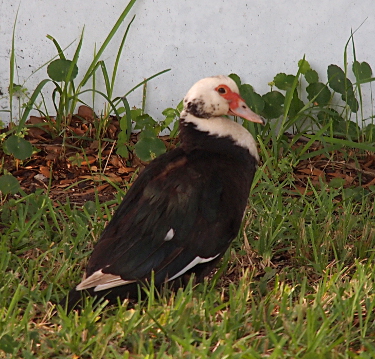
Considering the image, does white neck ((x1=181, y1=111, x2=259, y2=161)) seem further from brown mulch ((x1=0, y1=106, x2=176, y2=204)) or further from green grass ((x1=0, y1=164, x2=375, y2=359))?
brown mulch ((x1=0, y1=106, x2=176, y2=204))

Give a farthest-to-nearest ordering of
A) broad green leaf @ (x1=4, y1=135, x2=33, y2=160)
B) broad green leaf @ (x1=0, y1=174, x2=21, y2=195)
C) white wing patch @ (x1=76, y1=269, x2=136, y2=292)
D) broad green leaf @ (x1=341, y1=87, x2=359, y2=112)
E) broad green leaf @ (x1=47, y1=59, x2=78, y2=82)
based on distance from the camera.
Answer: broad green leaf @ (x1=341, y1=87, x2=359, y2=112)
broad green leaf @ (x1=47, y1=59, x2=78, y2=82)
broad green leaf @ (x1=4, y1=135, x2=33, y2=160)
broad green leaf @ (x1=0, y1=174, x2=21, y2=195)
white wing patch @ (x1=76, y1=269, x2=136, y2=292)

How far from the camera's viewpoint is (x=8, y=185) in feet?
12.3

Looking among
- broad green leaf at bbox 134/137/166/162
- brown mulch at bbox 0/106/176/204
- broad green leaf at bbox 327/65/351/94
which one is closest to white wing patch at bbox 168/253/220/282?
brown mulch at bbox 0/106/176/204

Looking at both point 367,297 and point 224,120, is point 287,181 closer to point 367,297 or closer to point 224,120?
point 224,120

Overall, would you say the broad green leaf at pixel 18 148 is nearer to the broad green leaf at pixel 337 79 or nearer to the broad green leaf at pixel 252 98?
the broad green leaf at pixel 252 98

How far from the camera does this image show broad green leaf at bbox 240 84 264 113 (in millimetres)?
4262

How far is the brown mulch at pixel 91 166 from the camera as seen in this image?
406cm

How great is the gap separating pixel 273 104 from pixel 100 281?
1998 millimetres

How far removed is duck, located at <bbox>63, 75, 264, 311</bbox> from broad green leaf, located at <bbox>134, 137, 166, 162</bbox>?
2.78 ft

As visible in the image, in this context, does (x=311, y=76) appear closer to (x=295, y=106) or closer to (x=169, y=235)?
(x=295, y=106)

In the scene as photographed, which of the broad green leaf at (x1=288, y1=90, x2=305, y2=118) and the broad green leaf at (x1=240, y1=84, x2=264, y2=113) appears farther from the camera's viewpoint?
the broad green leaf at (x1=288, y1=90, x2=305, y2=118)

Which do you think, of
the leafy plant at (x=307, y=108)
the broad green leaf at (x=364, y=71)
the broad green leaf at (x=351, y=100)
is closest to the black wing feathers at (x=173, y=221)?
the leafy plant at (x=307, y=108)

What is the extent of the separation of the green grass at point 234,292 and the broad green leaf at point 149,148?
0.42 meters

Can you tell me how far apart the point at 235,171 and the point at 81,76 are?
1.77 metres
